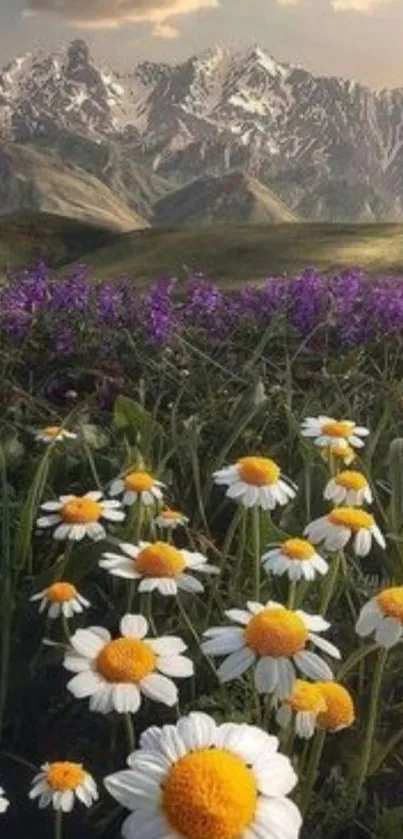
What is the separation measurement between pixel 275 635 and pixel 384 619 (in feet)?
1.03

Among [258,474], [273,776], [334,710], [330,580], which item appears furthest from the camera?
[258,474]

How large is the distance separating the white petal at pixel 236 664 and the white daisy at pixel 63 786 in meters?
0.36

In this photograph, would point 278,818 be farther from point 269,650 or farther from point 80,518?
point 80,518

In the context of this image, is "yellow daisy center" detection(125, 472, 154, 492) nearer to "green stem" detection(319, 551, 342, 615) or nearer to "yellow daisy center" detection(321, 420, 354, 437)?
"green stem" detection(319, 551, 342, 615)

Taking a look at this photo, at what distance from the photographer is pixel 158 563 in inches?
126

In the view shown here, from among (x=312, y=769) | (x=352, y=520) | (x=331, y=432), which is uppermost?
(x=352, y=520)

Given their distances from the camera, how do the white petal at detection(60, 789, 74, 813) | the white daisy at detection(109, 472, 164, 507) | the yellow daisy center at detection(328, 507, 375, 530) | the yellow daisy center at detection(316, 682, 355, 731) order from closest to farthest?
the white petal at detection(60, 789, 74, 813)
the yellow daisy center at detection(316, 682, 355, 731)
the yellow daisy center at detection(328, 507, 375, 530)
the white daisy at detection(109, 472, 164, 507)

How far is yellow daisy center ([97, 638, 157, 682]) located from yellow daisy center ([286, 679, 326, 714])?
0.32 meters

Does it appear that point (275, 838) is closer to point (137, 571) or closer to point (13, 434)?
point (137, 571)

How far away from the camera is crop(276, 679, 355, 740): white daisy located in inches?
107

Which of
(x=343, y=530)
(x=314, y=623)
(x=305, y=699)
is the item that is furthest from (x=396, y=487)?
(x=305, y=699)

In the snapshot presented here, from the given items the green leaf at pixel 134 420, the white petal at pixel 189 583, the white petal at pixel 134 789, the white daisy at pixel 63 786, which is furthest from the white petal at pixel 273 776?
the green leaf at pixel 134 420

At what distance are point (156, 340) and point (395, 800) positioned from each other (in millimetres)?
5286

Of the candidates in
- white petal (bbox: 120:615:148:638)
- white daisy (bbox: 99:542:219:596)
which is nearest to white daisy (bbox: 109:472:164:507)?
white daisy (bbox: 99:542:219:596)
